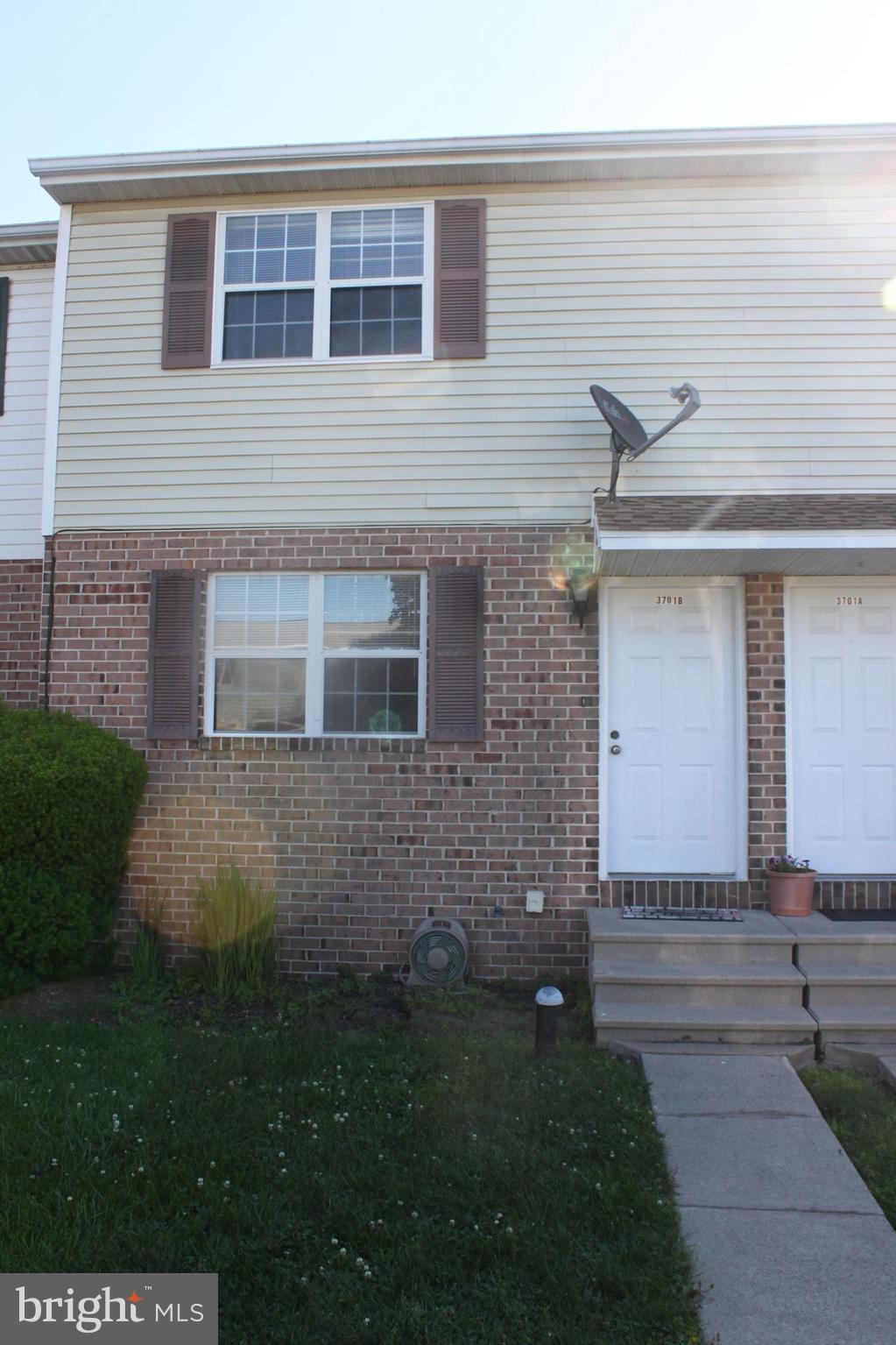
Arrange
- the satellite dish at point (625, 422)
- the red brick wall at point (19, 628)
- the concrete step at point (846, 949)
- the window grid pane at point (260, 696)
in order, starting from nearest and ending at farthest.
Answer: the concrete step at point (846, 949) < the satellite dish at point (625, 422) < the window grid pane at point (260, 696) < the red brick wall at point (19, 628)

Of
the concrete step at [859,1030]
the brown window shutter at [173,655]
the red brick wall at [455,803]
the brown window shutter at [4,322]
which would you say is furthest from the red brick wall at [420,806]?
the brown window shutter at [4,322]

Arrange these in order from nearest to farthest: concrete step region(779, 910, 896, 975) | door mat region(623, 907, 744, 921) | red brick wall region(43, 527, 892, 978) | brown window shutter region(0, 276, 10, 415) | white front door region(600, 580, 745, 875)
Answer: concrete step region(779, 910, 896, 975)
door mat region(623, 907, 744, 921)
red brick wall region(43, 527, 892, 978)
white front door region(600, 580, 745, 875)
brown window shutter region(0, 276, 10, 415)

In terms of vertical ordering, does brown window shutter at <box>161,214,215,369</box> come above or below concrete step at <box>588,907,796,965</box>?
above

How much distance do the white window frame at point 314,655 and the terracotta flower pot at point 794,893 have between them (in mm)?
2473

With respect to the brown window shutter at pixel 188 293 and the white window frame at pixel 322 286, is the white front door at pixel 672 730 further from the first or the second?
the brown window shutter at pixel 188 293

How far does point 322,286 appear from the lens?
6.99 meters

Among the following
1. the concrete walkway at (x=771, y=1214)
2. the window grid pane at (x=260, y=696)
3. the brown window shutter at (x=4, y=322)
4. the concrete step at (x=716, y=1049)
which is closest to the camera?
the concrete walkway at (x=771, y=1214)

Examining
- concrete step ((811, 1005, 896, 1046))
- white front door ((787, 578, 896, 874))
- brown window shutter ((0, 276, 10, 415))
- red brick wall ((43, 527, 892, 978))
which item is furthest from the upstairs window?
concrete step ((811, 1005, 896, 1046))

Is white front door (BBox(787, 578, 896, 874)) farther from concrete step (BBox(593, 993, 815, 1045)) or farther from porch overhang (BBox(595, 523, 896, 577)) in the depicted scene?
concrete step (BBox(593, 993, 815, 1045))

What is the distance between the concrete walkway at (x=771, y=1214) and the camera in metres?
2.95

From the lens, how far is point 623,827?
259 inches

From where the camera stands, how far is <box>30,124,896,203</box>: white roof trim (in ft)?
21.5

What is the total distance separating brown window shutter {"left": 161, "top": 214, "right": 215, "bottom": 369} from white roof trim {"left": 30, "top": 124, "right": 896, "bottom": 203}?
0.27 metres

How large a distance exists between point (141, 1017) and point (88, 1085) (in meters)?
1.24
